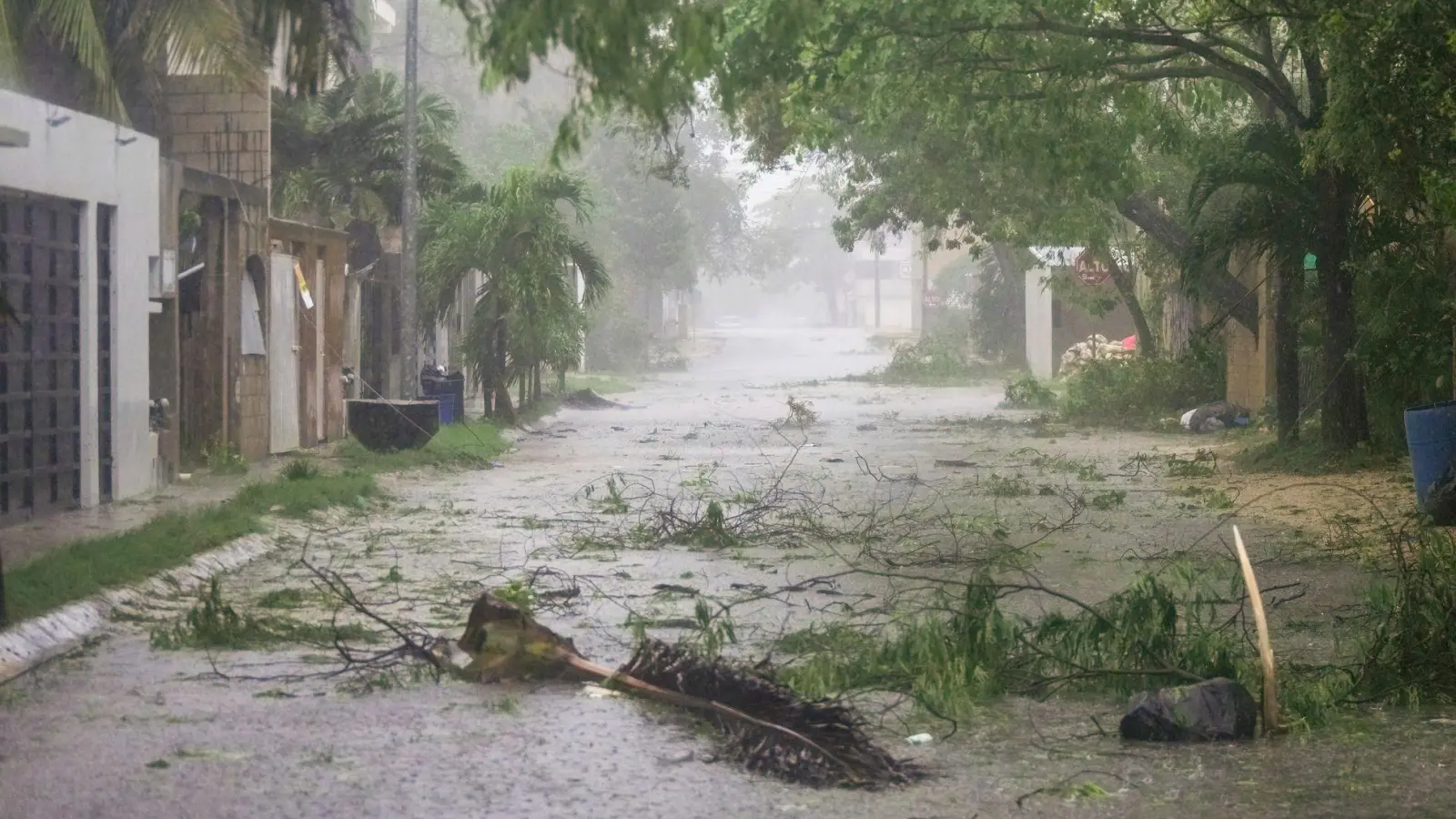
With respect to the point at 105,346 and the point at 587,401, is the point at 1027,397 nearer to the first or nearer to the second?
the point at 587,401

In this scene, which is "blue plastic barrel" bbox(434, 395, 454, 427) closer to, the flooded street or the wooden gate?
the wooden gate

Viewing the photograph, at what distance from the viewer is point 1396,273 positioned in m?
17.3

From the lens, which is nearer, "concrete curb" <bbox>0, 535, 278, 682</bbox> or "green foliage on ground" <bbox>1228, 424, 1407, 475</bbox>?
"concrete curb" <bbox>0, 535, 278, 682</bbox>

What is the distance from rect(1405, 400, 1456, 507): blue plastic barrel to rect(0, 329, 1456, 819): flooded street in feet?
4.13

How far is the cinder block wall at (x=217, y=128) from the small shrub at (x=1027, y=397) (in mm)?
18423

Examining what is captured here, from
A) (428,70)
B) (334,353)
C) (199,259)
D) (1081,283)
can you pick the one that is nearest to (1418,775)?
(199,259)

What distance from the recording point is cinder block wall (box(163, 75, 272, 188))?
20.7 m

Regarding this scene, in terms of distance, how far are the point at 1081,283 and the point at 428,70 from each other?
121 ft

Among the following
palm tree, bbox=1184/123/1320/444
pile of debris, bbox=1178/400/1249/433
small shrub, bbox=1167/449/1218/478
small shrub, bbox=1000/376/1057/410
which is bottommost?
small shrub, bbox=1167/449/1218/478

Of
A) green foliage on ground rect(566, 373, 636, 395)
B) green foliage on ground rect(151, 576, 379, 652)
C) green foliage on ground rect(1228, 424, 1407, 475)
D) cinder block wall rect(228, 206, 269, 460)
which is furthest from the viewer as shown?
green foliage on ground rect(566, 373, 636, 395)

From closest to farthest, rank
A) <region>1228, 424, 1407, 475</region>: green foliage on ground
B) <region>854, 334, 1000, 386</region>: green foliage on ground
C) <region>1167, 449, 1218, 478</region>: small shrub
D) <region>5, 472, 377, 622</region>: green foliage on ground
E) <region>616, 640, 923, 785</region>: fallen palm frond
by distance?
<region>616, 640, 923, 785</region>: fallen palm frond → <region>5, 472, 377, 622</region>: green foliage on ground → <region>1228, 424, 1407, 475</region>: green foliage on ground → <region>1167, 449, 1218, 478</region>: small shrub → <region>854, 334, 1000, 386</region>: green foliage on ground

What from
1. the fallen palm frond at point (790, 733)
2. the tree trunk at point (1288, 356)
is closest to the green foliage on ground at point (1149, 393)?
the tree trunk at point (1288, 356)

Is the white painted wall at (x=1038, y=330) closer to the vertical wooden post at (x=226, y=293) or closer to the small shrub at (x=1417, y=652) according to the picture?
the vertical wooden post at (x=226, y=293)

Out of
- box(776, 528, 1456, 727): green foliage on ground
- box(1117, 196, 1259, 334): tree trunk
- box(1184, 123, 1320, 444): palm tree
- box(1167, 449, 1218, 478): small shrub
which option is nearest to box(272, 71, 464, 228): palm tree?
box(1117, 196, 1259, 334): tree trunk
